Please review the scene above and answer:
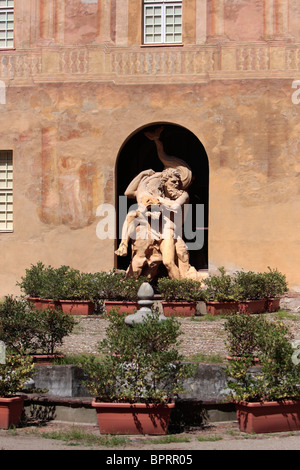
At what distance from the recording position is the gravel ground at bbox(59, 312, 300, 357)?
13.4 meters

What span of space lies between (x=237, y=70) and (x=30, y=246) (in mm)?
6064

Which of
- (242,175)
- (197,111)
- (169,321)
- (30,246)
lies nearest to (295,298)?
(242,175)

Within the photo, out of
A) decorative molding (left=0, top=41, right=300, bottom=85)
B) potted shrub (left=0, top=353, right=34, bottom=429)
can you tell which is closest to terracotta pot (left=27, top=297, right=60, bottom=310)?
decorative molding (left=0, top=41, right=300, bottom=85)

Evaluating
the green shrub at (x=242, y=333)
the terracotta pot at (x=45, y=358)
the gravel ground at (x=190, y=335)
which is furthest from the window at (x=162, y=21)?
the terracotta pot at (x=45, y=358)

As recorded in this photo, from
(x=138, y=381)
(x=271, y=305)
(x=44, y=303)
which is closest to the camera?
(x=138, y=381)

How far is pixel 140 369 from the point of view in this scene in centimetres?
995

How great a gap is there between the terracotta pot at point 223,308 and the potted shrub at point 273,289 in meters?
0.74

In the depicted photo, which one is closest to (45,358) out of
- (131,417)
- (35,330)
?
(35,330)

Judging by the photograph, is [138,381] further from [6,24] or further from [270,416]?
[6,24]

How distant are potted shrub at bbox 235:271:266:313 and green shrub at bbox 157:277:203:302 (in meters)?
0.81

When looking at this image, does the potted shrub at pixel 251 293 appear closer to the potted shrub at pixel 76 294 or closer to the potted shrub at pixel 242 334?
the potted shrub at pixel 76 294

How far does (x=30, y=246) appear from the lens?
1973 centimetres

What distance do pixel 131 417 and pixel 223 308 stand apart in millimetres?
7308

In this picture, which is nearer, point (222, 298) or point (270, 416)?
point (270, 416)
